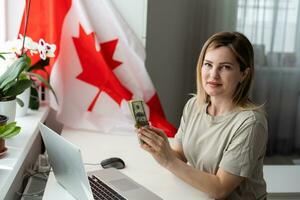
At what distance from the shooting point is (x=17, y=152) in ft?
4.56

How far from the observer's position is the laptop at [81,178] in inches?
41.6

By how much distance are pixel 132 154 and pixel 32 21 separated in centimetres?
82

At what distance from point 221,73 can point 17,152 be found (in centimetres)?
77

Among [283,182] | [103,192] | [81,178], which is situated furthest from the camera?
[283,182]

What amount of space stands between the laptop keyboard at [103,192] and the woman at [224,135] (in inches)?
7.2

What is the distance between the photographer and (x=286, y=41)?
3256mm

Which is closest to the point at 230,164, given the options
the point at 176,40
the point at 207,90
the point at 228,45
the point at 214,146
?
the point at 214,146

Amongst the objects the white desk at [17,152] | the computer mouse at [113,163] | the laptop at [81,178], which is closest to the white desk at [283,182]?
the computer mouse at [113,163]

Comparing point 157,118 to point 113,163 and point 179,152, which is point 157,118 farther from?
point 113,163

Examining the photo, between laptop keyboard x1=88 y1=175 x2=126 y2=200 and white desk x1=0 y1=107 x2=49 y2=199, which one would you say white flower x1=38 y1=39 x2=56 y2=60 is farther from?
laptop keyboard x1=88 y1=175 x2=126 y2=200

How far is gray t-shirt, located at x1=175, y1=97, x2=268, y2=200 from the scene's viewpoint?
1.30 m

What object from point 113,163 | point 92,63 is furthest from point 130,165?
point 92,63

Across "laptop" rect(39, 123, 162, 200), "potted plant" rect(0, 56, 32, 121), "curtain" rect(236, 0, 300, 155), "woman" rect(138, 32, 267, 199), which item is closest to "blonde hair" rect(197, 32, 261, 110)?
"woman" rect(138, 32, 267, 199)

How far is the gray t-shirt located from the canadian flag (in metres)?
0.48
